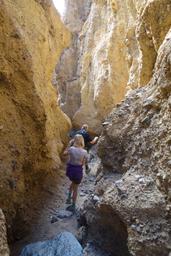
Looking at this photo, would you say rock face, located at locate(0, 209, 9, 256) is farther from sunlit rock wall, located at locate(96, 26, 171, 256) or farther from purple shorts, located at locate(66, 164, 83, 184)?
purple shorts, located at locate(66, 164, 83, 184)

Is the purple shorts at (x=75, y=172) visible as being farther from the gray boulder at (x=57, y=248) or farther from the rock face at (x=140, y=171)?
the gray boulder at (x=57, y=248)

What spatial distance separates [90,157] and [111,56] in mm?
5952

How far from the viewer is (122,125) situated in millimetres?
5391

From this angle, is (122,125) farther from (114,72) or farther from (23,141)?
(114,72)

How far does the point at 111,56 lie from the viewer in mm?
14984

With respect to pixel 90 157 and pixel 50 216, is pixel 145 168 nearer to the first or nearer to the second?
pixel 50 216

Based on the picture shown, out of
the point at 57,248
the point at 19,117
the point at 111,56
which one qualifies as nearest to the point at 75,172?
the point at 19,117

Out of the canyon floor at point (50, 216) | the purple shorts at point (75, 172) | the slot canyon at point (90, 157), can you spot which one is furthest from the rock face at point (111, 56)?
the canyon floor at point (50, 216)

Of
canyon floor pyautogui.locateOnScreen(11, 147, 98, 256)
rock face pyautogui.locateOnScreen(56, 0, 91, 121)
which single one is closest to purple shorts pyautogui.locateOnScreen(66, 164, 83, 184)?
canyon floor pyautogui.locateOnScreen(11, 147, 98, 256)

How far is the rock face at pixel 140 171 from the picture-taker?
370 cm

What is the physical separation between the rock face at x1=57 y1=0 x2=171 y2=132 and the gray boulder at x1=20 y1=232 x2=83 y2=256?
3.71 metres

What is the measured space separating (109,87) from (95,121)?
6.32ft

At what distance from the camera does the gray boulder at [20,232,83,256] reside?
4.94 m

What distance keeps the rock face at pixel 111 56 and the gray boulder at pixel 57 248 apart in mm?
3710
